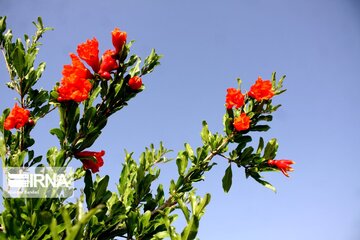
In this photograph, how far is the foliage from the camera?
1.79 meters

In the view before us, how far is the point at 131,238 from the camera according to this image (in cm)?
217

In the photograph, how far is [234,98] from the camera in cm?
270

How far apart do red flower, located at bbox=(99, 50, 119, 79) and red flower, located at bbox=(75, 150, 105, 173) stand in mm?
549

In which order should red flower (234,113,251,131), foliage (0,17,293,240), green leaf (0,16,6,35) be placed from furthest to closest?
1. green leaf (0,16,6,35)
2. red flower (234,113,251,131)
3. foliage (0,17,293,240)

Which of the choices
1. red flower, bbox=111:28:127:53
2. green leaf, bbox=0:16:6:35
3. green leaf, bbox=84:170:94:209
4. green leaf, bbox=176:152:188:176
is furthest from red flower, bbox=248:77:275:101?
green leaf, bbox=0:16:6:35

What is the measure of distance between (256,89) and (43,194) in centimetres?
186

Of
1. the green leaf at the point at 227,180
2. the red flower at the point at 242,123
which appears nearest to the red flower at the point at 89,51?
the red flower at the point at 242,123

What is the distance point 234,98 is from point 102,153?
1233 mm

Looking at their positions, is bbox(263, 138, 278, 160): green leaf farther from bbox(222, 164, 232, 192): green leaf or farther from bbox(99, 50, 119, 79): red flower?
bbox(99, 50, 119, 79): red flower

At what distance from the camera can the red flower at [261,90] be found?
2.64 m

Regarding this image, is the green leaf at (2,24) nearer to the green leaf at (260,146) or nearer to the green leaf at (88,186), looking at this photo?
the green leaf at (88,186)

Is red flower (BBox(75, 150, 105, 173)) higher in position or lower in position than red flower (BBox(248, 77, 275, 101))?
lower

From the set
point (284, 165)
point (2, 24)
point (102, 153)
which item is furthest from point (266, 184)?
point (2, 24)

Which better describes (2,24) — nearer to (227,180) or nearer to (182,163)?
(182,163)
